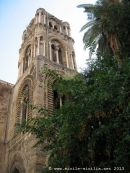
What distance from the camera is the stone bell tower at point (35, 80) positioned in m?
10.6

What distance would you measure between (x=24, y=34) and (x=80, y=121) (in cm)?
1811

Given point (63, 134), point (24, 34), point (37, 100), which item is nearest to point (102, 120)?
point (63, 134)

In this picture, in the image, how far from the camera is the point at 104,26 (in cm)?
1048

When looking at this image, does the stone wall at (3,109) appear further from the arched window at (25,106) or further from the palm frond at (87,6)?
the palm frond at (87,6)

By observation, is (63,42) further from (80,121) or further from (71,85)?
(80,121)

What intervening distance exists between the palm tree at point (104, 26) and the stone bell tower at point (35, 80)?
388 centimetres

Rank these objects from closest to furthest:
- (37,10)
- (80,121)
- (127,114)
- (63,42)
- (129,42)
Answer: (127,114), (80,121), (129,42), (63,42), (37,10)

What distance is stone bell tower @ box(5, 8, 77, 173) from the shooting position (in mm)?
10555

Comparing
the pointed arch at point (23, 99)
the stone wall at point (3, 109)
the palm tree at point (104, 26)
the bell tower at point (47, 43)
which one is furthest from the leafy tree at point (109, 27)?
the stone wall at point (3, 109)

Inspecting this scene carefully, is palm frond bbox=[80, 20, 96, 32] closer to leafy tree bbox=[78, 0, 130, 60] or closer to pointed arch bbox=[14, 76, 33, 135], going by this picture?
leafy tree bbox=[78, 0, 130, 60]

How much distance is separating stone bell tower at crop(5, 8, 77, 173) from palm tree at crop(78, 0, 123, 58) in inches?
153

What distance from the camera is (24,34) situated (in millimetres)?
22172

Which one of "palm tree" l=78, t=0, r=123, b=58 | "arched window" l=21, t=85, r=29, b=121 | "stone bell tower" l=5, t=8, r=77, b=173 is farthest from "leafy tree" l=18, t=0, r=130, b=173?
"arched window" l=21, t=85, r=29, b=121

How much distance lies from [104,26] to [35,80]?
17.6ft
